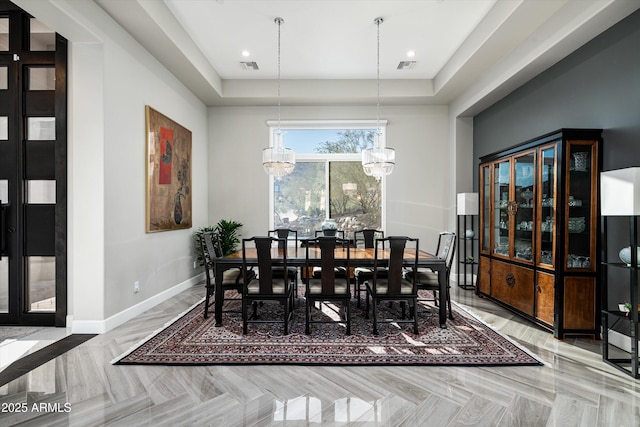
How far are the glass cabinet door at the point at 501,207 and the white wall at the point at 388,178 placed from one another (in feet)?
5.44

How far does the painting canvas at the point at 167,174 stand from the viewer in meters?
4.15

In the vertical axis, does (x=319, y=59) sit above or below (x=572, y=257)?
Answer: above

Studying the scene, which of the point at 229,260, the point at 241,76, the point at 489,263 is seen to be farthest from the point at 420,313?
the point at 241,76

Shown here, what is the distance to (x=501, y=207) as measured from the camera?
4.38 m

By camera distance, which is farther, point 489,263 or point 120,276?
point 489,263

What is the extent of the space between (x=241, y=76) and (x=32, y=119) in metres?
3.02

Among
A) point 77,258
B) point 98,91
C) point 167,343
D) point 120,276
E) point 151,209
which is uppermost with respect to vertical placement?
point 98,91

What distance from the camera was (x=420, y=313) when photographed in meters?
3.96

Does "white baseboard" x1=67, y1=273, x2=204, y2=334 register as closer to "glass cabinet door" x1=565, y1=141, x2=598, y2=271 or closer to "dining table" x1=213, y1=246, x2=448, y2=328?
"dining table" x1=213, y1=246, x2=448, y2=328

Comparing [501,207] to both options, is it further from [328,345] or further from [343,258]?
[328,345]

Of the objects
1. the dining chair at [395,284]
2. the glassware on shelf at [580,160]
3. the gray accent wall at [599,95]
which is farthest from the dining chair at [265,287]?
the gray accent wall at [599,95]

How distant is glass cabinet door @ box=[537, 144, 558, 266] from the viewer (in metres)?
3.34

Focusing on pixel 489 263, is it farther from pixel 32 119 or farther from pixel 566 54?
pixel 32 119

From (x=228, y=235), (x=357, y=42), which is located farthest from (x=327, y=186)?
(x=357, y=42)
